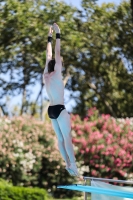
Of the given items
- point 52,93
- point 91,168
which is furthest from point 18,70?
point 52,93

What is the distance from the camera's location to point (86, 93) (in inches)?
1043

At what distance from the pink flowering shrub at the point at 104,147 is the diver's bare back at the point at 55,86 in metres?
11.9

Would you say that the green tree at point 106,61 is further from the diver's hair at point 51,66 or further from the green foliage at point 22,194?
the diver's hair at point 51,66

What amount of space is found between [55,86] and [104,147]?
12.3 metres

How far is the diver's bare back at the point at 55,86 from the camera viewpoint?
5.00 m

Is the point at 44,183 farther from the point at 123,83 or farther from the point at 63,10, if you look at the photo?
the point at 123,83

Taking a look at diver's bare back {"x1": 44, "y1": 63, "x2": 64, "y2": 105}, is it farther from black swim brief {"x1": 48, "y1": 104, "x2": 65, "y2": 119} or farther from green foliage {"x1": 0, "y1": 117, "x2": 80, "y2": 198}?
green foliage {"x1": 0, "y1": 117, "x2": 80, "y2": 198}

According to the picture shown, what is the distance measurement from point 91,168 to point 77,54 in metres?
6.39

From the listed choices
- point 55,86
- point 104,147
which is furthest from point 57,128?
point 104,147

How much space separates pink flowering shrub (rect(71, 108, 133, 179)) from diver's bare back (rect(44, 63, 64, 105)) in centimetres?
1190

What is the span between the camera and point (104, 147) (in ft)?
56.3

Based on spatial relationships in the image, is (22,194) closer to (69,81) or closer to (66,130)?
(66,130)

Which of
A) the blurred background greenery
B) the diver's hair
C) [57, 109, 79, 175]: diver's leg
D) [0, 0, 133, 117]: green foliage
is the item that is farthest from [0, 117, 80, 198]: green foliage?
[57, 109, 79, 175]: diver's leg

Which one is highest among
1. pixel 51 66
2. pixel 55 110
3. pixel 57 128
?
pixel 51 66
